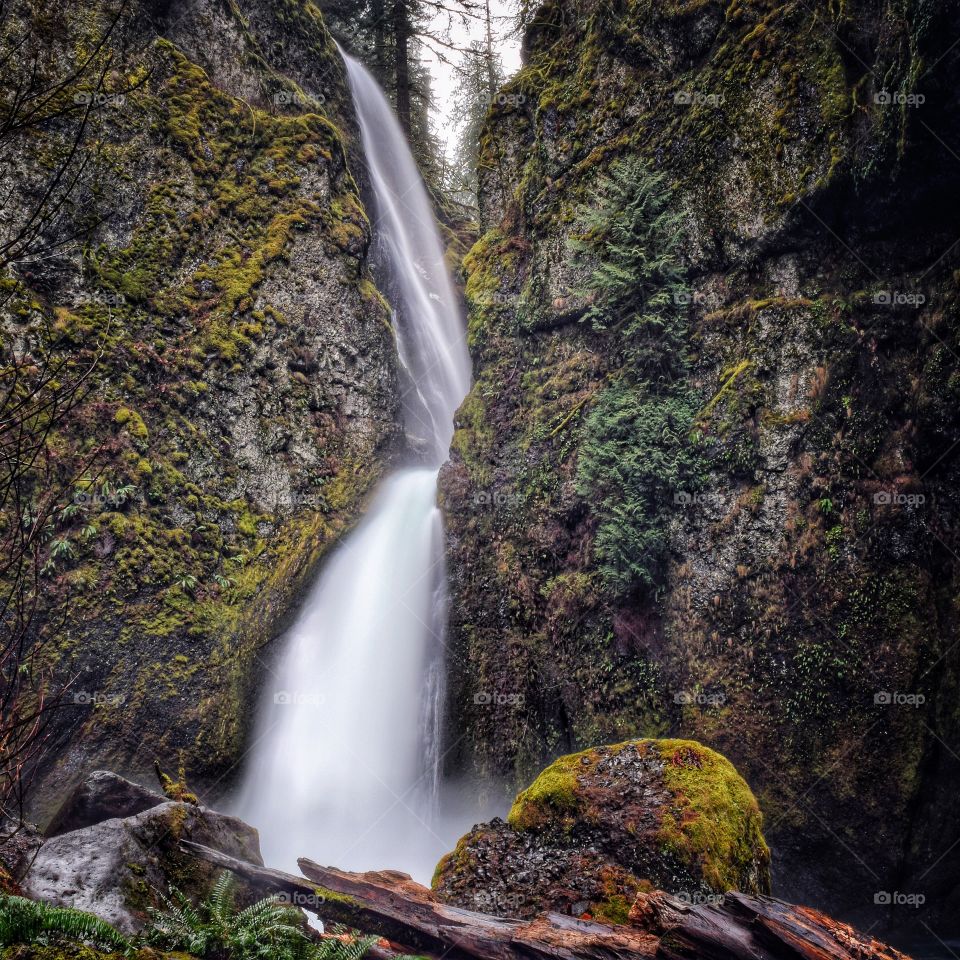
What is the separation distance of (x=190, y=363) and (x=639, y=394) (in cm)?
713

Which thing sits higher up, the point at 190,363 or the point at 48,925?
the point at 190,363

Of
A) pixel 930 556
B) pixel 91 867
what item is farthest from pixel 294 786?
pixel 930 556

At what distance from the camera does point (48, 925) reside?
278cm

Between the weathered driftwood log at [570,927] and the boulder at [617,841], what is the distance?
0.53 m

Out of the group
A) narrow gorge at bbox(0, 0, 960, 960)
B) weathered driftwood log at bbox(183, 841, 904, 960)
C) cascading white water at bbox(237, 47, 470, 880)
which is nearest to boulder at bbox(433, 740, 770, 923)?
narrow gorge at bbox(0, 0, 960, 960)

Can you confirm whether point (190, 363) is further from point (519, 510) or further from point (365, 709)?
point (365, 709)

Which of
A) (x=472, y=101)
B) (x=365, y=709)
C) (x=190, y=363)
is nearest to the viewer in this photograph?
(x=365, y=709)

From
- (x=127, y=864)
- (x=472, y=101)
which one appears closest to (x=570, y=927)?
(x=127, y=864)

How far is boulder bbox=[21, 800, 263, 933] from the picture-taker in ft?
13.8

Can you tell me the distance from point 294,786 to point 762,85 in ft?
38.7

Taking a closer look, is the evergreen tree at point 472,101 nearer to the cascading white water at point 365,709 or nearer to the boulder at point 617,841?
the cascading white water at point 365,709

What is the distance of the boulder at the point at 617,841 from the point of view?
4.76 metres

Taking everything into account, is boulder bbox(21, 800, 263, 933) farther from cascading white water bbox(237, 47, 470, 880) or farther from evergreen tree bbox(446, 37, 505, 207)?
evergreen tree bbox(446, 37, 505, 207)

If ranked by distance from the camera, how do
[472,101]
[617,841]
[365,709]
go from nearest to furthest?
[617,841] < [365,709] < [472,101]
